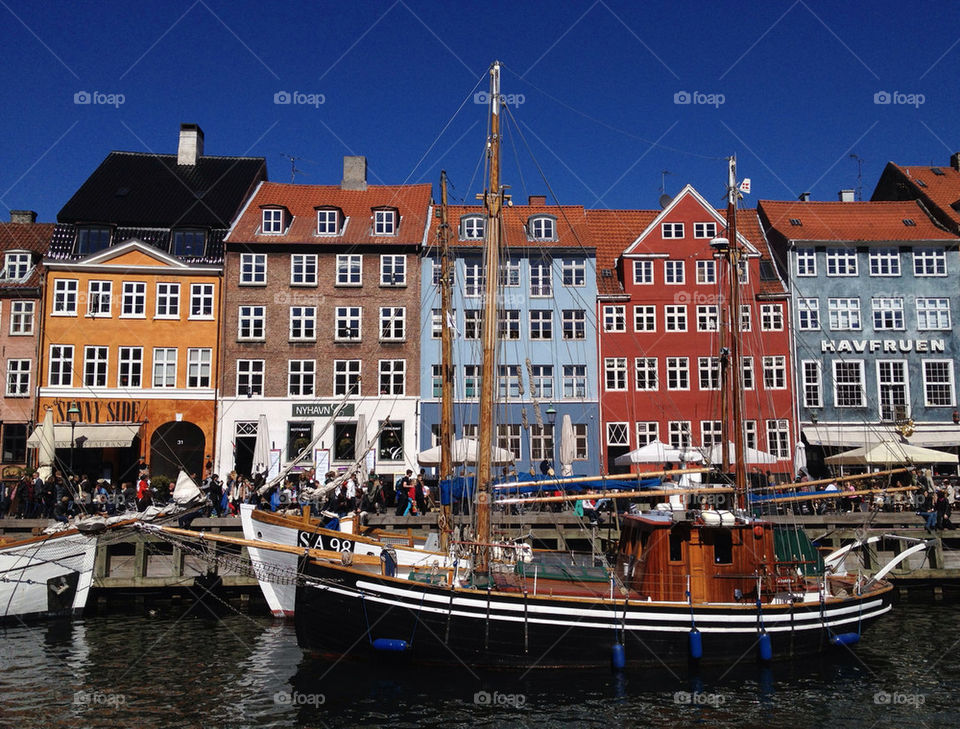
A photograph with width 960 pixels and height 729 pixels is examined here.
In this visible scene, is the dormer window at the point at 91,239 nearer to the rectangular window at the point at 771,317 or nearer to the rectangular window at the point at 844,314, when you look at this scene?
the rectangular window at the point at 771,317

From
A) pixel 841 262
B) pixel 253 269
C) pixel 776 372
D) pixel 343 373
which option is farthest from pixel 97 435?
pixel 841 262

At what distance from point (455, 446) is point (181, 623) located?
11971 mm

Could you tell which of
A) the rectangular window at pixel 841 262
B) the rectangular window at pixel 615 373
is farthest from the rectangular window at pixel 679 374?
the rectangular window at pixel 841 262

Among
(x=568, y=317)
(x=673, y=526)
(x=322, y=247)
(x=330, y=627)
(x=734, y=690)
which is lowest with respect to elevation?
(x=734, y=690)

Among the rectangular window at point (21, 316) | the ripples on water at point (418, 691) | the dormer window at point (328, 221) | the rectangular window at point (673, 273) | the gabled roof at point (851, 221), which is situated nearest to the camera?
the ripples on water at point (418, 691)

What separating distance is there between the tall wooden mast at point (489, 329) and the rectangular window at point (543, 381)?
73.6 ft

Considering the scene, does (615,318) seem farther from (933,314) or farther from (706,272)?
(933,314)

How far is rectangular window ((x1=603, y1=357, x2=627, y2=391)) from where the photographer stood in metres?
44.1

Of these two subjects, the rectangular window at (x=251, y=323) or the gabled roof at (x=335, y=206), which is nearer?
the rectangular window at (x=251, y=323)

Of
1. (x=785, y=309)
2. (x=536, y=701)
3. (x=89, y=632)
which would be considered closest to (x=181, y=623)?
(x=89, y=632)

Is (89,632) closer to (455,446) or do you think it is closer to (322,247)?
(455,446)

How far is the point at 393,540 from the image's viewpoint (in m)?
24.3

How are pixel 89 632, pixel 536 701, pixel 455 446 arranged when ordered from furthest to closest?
pixel 455 446, pixel 89 632, pixel 536 701

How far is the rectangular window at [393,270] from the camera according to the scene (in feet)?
145
